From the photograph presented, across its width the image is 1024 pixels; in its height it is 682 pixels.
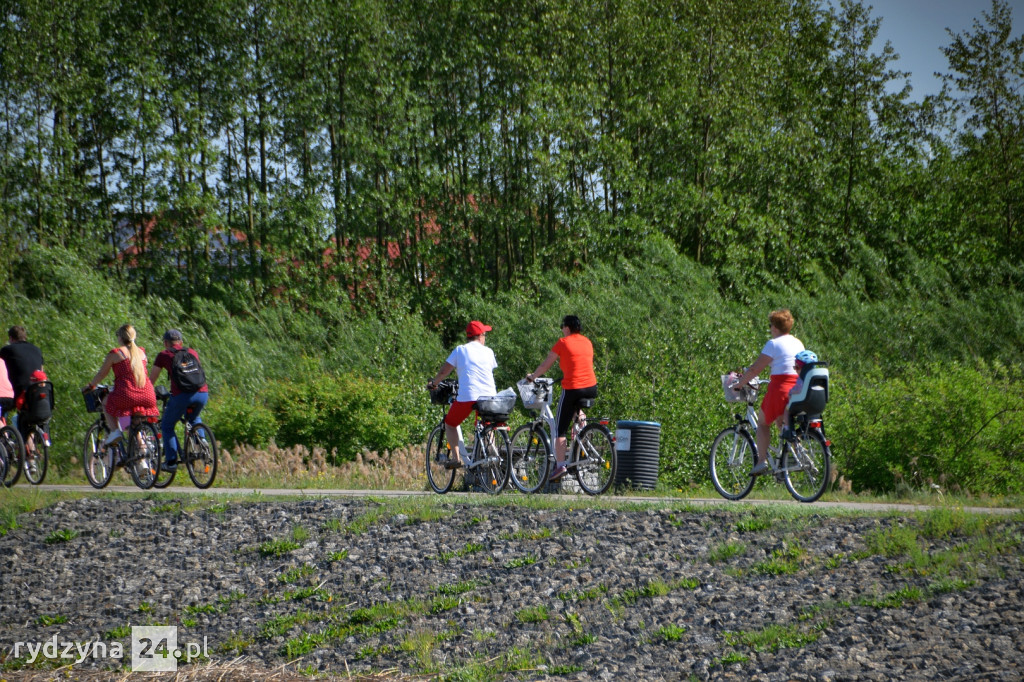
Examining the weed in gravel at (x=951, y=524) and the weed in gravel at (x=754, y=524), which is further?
the weed in gravel at (x=754, y=524)

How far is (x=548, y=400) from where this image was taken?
40.6 feet

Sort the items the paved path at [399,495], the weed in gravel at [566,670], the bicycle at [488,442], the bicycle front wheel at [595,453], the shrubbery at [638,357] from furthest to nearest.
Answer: the shrubbery at [638,357] → the bicycle at [488,442] → the bicycle front wheel at [595,453] → the paved path at [399,495] → the weed in gravel at [566,670]

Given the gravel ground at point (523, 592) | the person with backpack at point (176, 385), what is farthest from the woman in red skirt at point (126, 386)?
the gravel ground at point (523, 592)

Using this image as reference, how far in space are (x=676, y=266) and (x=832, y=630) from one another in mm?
22840

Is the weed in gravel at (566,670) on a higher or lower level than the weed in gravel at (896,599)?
lower

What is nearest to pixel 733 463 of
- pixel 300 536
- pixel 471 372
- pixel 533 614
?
pixel 471 372

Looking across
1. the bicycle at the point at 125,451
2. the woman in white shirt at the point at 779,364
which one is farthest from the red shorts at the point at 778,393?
the bicycle at the point at 125,451

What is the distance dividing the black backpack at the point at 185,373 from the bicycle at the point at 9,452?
142 inches

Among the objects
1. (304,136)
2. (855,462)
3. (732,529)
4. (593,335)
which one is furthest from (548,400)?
(304,136)

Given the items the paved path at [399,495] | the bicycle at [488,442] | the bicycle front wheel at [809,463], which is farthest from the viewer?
the bicycle at [488,442]

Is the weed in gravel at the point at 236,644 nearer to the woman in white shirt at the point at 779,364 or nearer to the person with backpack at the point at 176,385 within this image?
the person with backpack at the point at 176,385

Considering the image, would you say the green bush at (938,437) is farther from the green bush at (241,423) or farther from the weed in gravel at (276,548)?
the green bush at (241,423)

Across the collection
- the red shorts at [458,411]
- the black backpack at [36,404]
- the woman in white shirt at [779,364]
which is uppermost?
the woman in white shirt at [779,364]

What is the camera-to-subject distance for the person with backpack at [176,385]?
517 inches
